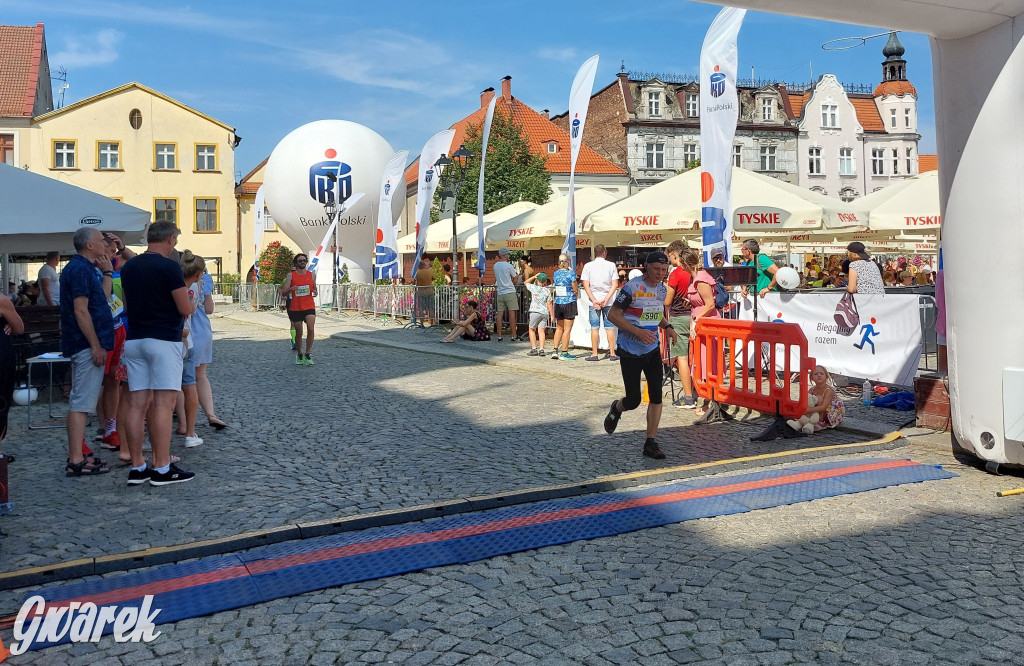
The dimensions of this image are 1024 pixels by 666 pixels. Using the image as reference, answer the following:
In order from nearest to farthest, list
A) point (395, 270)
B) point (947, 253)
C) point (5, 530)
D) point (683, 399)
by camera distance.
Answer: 1. point (5, 530)
2. point (947, 253)
3. point (683, 399)
4. point (395, 270)

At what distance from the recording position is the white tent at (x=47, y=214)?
10891 millimetres

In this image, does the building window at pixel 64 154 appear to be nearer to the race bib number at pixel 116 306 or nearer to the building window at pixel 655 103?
the building window at pixel 655 103

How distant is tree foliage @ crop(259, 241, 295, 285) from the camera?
4031cm

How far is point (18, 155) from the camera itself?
49562 mm

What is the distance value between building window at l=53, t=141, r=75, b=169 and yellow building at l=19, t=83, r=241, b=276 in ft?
0.17

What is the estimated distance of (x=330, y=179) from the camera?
34500mm

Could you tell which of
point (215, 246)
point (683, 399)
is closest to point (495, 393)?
point (683, 399)

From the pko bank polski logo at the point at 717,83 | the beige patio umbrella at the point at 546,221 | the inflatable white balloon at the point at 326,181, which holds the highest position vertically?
the inflatable white balloon at the point at 326,181

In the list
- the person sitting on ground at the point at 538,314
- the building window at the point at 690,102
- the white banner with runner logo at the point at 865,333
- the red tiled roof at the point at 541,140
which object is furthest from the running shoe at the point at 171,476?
the building window at the point at 690,102

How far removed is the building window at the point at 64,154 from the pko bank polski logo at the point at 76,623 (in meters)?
53.0

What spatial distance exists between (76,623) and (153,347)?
A: 2.79m

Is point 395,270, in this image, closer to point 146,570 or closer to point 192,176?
point 146,570

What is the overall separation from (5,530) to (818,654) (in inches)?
180

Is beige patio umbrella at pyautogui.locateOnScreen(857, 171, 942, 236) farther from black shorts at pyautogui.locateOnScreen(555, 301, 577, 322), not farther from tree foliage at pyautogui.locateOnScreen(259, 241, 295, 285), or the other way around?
tree foliage at pyautogui.locateOnScreen(259, 241, 295, 285)
